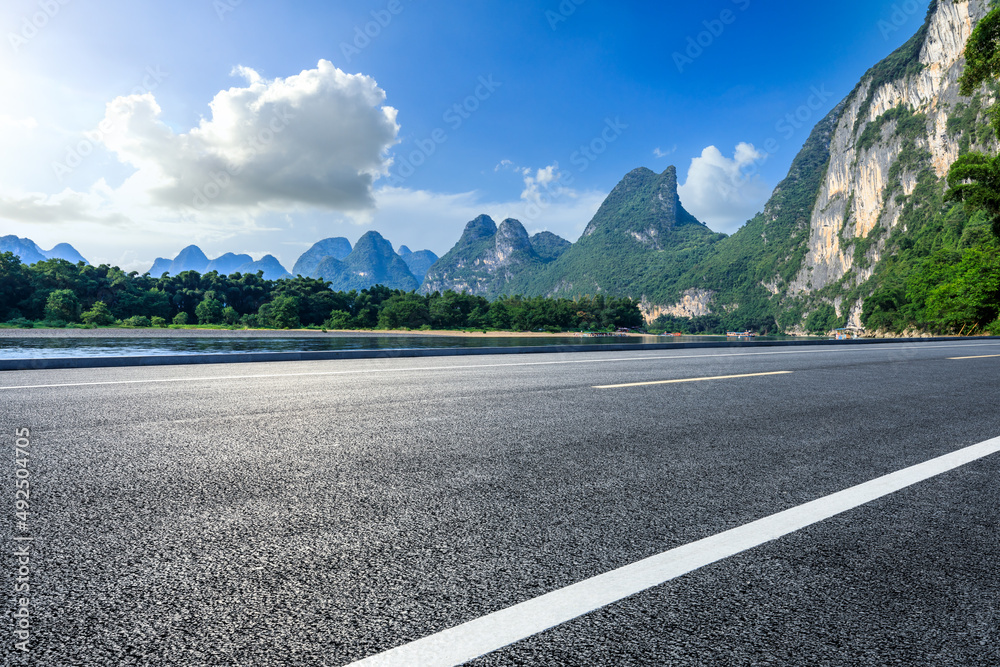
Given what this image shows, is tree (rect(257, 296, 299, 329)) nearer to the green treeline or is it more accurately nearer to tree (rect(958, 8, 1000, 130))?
the green treeline

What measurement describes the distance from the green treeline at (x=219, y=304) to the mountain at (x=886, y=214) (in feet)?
238

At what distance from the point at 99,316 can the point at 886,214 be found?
153170 millimetres

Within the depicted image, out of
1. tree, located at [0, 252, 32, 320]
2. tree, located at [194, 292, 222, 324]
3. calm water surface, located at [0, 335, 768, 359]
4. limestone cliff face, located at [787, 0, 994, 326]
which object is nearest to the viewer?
calm water surface, located at [0, 335, 768, 359]

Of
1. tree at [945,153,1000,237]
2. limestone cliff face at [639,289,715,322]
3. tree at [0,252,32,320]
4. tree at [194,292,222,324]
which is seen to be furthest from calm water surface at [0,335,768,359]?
limestone cliff face at [639,289,715,322]

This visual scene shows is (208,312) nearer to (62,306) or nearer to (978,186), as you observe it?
(62,306)

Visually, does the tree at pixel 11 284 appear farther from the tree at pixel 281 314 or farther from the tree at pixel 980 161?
the tree at pixel 980 161

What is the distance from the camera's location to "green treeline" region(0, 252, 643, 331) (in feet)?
189

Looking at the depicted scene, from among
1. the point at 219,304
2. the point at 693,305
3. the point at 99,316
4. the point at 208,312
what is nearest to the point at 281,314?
the point at 219,304

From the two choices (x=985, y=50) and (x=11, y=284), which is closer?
(x=985, y=50)

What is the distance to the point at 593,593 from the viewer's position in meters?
1.57

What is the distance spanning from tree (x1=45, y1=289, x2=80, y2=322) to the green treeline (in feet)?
0.30

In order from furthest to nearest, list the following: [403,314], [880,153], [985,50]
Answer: [880,153], [403,314], [985,50]

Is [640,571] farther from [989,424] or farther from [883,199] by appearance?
[883,199]

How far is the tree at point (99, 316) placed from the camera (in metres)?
57.7
